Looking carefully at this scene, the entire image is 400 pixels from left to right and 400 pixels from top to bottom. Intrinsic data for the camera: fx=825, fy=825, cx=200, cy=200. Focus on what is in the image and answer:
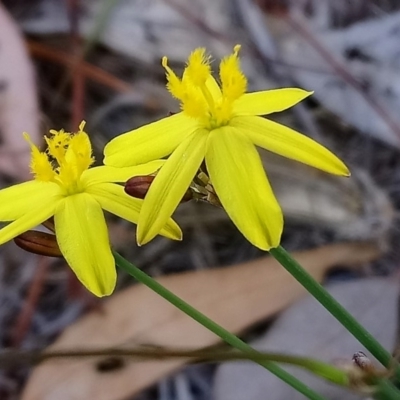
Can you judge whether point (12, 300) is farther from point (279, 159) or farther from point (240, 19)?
point (240, 19)

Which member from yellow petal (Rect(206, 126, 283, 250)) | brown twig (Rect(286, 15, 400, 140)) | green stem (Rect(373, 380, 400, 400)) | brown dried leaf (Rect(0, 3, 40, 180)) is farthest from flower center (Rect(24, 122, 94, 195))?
brown twig (Rect(286, 15, 400, 140))

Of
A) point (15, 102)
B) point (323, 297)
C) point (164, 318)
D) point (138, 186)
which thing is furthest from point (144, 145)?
point (15, 102)

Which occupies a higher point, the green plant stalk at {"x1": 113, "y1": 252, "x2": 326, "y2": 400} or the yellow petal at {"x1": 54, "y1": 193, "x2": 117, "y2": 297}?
the green plant stalk at {"x1": 113, "y1": 252, "x2": 326, "y2": 400}

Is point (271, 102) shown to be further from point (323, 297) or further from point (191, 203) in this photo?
point (191, 203)

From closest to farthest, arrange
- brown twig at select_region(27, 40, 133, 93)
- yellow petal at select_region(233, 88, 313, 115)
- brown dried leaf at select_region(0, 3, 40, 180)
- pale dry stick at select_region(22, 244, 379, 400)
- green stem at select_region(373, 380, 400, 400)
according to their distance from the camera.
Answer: green stem at select_region(373, 380, 400, 400) < yellow petal at select_region(233, 88, 313, 115) < pale dry stick at select_region(22, 244, 379, 400) < brown dried leaf at select_region(0, 3, 40, 180) < brown twig at select_region(27, 40, 133, 93)

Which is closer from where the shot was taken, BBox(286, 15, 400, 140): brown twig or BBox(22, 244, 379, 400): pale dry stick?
BBox(22, 244, 379, 400): pale dry stick

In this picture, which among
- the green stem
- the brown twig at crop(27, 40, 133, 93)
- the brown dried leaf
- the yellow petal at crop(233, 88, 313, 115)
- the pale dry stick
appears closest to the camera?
the green stem

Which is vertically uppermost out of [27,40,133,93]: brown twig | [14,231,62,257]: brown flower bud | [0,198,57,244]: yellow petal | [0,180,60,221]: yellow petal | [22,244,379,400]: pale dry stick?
[0,198,57,244]: yellow petal

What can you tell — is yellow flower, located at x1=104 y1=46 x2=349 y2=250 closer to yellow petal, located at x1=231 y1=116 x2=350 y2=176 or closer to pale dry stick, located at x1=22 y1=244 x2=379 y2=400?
yellow petal, located at x1=231 y1=116 x2=350 y2=176
